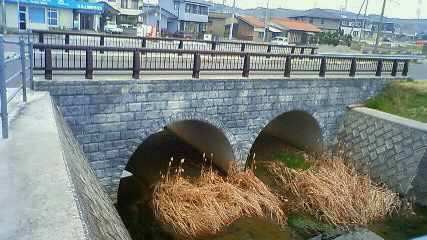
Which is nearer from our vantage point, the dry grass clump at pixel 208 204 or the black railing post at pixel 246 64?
the dry grass clump at pixel 208 204

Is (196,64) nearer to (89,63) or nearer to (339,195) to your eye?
(89,63)

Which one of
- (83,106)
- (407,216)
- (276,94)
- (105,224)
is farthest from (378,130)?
(105,224)

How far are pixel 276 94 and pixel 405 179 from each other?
498 cm

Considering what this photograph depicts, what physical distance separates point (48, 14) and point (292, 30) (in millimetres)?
30631

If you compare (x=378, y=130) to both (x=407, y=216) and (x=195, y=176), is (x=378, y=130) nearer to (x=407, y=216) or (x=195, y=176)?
(x=407, y=216)

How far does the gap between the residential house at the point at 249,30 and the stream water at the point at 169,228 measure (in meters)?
Answer: 39.5

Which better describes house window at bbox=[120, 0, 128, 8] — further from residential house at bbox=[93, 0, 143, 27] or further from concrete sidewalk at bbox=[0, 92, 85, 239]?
concrete sidewalk at bbox=[0, 92, 85, 239]

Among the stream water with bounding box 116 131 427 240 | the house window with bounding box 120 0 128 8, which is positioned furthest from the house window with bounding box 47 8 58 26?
the stream water with bounding box 116 131 427 240

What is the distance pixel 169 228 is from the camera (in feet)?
31.2

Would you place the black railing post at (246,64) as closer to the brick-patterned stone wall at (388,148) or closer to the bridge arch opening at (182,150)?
the bridge arch opening at (182,150)

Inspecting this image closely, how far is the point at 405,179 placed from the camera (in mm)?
11906

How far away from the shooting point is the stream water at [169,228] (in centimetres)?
949

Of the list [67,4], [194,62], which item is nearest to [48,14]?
[67,4]

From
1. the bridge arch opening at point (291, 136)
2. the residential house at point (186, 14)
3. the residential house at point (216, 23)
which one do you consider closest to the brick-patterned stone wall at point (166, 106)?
the bridge arch opening at point (291, 136)
